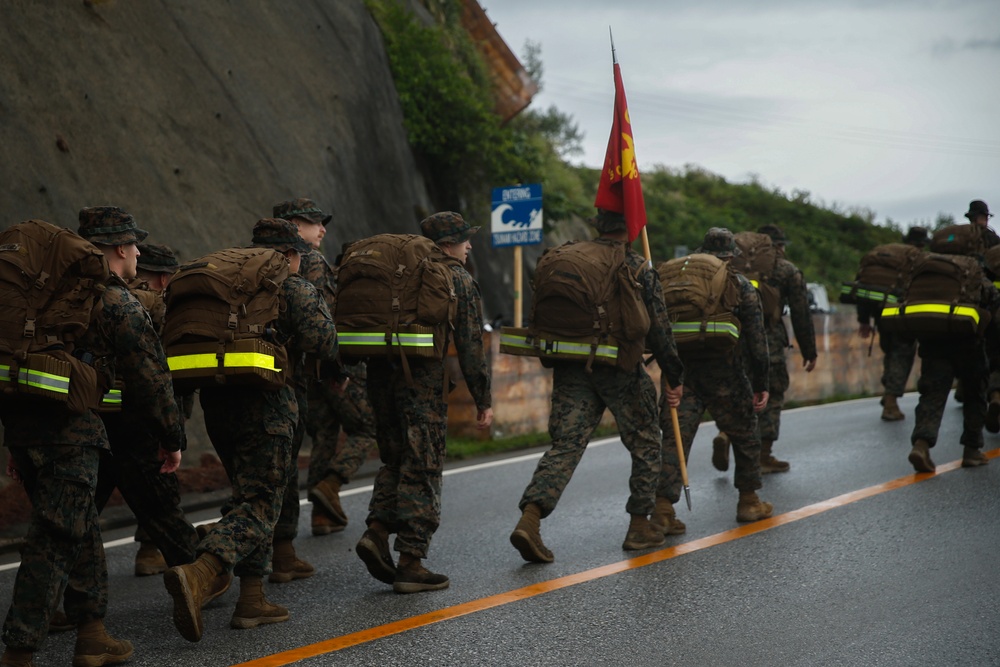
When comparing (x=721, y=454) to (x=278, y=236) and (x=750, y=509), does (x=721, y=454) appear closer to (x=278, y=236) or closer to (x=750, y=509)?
(x=750, y=509)

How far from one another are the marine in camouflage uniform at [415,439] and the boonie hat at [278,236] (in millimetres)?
829

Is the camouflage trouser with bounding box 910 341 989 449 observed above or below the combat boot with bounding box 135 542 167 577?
above

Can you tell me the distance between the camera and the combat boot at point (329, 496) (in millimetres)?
8172

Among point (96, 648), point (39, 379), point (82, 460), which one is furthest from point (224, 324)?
point (96, 648)

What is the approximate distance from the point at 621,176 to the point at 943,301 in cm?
330

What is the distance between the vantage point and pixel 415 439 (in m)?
6.51

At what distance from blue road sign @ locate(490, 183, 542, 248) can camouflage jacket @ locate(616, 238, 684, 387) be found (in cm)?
A: 711

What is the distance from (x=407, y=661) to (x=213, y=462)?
5.89m

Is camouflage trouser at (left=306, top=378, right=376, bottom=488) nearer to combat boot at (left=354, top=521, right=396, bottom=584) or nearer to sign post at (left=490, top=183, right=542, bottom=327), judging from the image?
combat boot at (left=354, top=521, right=396, bottom=584)

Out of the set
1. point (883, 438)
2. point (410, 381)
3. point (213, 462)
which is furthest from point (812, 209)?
point (410, 381)

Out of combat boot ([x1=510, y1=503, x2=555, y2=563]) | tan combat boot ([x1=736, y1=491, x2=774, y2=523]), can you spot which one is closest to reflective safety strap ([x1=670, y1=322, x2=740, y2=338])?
tan combat boot ([x1=736, y1=491, x2=774, y2=523])

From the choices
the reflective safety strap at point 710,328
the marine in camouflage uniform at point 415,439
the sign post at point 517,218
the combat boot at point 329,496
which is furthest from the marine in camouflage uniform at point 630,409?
the sign post at point 517,218

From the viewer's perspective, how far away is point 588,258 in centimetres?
723

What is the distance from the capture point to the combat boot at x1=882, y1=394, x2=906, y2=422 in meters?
13.8
